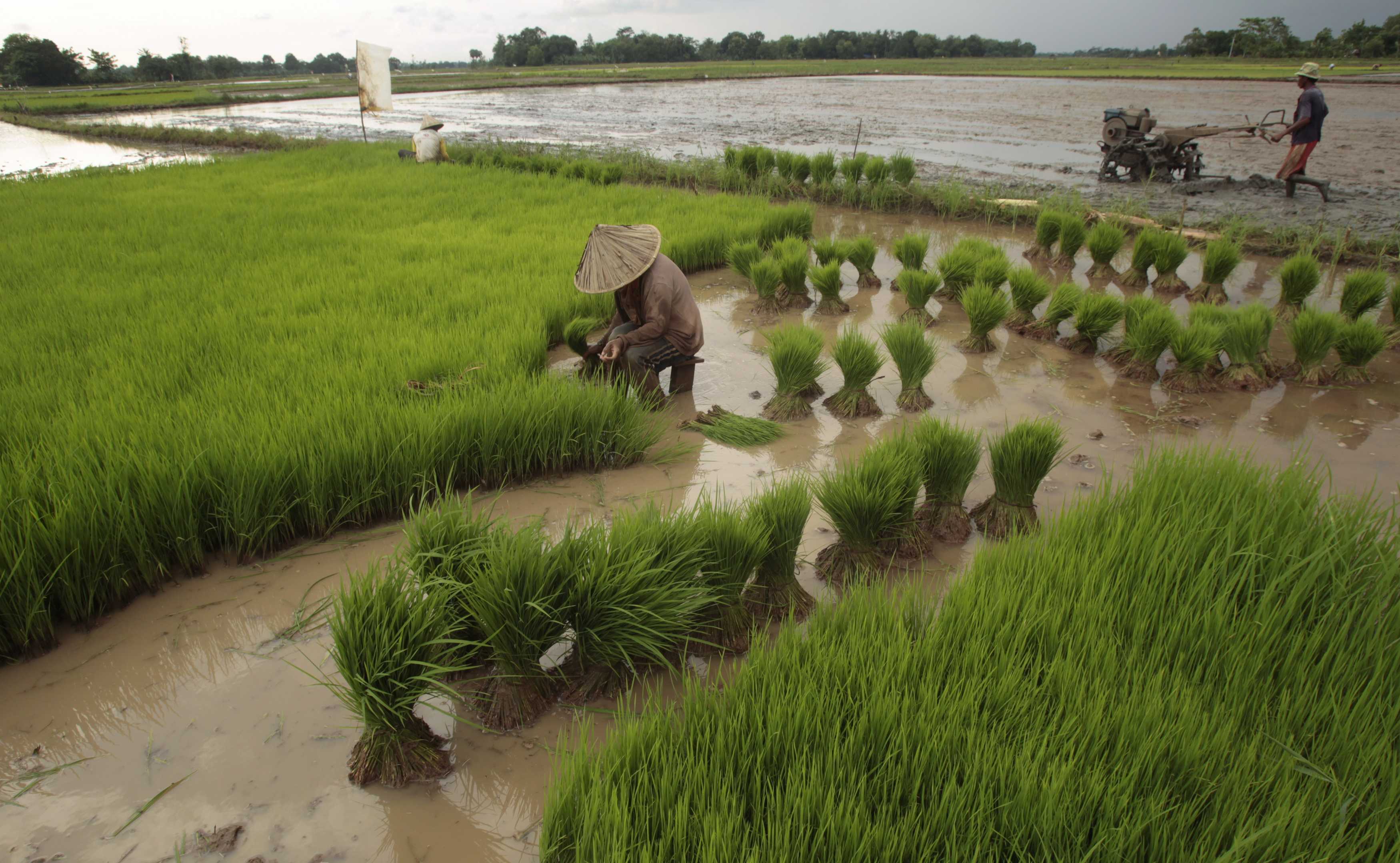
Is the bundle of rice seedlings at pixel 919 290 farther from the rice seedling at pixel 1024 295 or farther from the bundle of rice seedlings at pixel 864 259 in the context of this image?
the bundle of rice seedlings at pixel 864 259

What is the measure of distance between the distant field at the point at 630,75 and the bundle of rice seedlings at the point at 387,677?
2775 centimetres

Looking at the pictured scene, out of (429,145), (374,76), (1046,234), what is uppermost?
(374,76)

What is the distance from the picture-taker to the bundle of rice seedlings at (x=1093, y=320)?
14.0 feet

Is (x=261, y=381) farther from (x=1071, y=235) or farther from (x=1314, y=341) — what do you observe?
(x=1071, y=235)

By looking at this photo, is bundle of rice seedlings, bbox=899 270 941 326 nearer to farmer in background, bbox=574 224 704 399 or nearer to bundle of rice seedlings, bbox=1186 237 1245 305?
farmer in background, bbox=574 224 704 399

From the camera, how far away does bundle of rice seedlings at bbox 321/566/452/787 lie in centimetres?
164

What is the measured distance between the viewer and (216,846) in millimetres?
1509

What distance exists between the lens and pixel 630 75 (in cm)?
4019

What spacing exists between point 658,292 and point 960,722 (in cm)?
265

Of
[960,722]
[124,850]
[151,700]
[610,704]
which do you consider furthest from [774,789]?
[151,700]

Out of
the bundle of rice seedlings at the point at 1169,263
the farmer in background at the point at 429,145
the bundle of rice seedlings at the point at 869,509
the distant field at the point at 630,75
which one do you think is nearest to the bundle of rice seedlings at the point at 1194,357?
the bundle of rice seedlings at the point at 1169,263

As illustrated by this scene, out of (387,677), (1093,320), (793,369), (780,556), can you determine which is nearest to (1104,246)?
(1093,320)

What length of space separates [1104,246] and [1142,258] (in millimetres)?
294

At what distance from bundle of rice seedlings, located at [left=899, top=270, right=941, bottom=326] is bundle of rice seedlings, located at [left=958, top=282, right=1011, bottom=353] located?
0.36 metres
